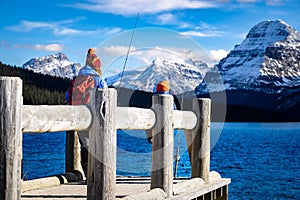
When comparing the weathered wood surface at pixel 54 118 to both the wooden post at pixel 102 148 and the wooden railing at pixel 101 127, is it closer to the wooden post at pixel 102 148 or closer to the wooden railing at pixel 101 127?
the wooden railing at pixel 101 127

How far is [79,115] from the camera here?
535 centimetres

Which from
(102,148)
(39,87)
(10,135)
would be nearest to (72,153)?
(102,148)

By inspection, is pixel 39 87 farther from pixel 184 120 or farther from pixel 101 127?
pixel 101 127

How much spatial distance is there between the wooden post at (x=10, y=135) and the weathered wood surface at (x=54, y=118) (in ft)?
0.47

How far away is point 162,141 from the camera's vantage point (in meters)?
6.90

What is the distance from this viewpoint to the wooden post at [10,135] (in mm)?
4520

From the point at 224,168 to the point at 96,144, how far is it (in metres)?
32.7

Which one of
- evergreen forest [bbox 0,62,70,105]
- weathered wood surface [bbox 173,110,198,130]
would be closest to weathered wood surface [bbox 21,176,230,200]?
weathered wood surface [bbox 173,110,198,130]

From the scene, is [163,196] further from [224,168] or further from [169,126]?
[224,168]

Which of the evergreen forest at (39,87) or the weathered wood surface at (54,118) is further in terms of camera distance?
the evergreen forest at (39,87)

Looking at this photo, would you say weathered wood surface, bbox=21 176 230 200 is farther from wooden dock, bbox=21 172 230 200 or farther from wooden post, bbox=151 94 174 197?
wooden post, bbox=151 94 174 197

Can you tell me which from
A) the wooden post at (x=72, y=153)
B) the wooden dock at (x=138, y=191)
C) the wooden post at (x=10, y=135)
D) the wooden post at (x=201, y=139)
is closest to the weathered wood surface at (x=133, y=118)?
the wooden dock at (x=138, y=191)

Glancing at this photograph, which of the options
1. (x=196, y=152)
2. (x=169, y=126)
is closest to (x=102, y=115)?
(x=169, y=126)

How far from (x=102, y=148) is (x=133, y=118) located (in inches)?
31.6
